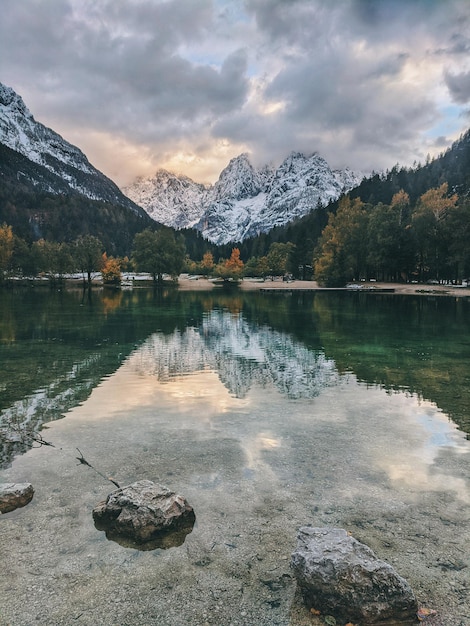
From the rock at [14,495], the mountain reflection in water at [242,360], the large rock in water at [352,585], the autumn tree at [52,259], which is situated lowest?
the mountain reflection in water at [242,360]

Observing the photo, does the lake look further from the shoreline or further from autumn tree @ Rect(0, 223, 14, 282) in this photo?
autumn tree @ Rect(0, 223, 14, 282)

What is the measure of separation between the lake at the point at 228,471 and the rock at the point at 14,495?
251 millimetres

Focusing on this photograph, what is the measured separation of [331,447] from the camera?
41.4 feet

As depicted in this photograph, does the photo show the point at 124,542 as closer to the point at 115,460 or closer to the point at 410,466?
the point at 115,460

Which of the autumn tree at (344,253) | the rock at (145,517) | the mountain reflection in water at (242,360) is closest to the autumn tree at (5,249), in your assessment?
the autumn tree at (344,253)

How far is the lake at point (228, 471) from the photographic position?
21.4 feet

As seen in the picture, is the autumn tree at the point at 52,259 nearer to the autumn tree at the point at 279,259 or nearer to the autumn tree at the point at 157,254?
the autumn tree at the point at 157,254

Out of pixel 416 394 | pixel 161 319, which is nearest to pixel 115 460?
pixel 416 394

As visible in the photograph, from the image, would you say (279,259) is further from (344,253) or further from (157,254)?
(157,254)

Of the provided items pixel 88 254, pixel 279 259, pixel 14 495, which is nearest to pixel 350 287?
pixel 279 259

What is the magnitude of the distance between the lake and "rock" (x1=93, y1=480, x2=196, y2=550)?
8.9 inches

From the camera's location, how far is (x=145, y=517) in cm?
799

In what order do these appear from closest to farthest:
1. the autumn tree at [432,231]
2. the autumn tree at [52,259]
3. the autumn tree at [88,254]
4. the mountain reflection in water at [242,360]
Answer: the mountain reflection in water at [242,360] → the autumn tree at [432,231] → the autumn tree at [88,254] → the autumn tree at [52,259]

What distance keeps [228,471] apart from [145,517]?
331 centimetres
